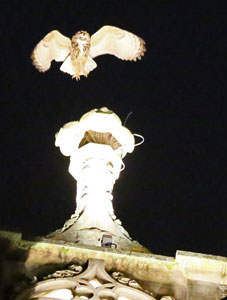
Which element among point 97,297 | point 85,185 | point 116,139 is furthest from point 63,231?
point 97,297

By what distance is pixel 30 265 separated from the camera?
11969 mm

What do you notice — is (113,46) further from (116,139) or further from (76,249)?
(76,249)

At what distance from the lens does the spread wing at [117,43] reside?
A: 18.4m

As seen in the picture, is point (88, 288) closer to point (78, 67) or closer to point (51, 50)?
point (78, 67)

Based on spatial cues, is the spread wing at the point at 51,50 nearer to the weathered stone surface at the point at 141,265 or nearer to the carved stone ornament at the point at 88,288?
the weathered stone surface at the point at 141,265

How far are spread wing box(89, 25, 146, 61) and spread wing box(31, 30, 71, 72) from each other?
611mm

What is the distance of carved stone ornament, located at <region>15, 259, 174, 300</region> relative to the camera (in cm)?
1128

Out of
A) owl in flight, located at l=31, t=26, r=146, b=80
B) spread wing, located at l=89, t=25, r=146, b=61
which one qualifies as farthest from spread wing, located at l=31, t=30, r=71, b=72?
spread wing, located at l=89, t=25, r=146, b=61

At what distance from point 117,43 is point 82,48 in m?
1.47

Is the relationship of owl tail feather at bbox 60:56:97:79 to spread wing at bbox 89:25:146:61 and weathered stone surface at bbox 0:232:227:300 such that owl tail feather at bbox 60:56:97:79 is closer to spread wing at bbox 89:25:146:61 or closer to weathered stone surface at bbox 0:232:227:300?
spread wing at bbox 89:25:146:61

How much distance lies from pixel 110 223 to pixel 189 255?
360 cm

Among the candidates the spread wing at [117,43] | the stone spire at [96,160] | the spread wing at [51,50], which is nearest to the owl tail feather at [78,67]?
the spread wing at [51,50]

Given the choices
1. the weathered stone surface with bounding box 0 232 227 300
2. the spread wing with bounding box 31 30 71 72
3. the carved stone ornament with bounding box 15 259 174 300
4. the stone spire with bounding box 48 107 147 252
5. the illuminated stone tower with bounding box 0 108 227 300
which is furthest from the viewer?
the spread wing with bounding box 31 30 71 72

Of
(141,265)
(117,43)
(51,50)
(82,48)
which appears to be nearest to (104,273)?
(141,265)
